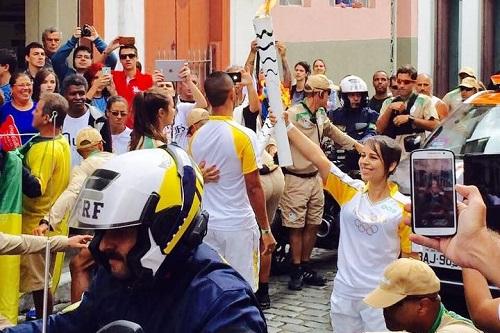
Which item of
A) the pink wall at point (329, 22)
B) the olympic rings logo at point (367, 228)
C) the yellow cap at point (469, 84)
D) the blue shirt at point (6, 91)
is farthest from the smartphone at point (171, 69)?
the pink wall at point (329, 22)

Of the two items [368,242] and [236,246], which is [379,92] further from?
[368,242]

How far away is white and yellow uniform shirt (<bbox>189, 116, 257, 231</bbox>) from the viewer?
7105 millimetres

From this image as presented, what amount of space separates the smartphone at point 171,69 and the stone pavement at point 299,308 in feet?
7.08

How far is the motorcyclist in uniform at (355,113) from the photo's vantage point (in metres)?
10.7

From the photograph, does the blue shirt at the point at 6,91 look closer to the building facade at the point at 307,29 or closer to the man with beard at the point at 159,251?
the building facade at the point at 307,29

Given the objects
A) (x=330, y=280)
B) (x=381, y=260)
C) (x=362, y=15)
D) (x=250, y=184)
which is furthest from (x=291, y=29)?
(x=381, y=260)

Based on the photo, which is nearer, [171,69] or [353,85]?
[171,69]

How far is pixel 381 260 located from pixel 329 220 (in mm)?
4266

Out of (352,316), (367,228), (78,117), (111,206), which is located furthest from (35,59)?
(111,206)

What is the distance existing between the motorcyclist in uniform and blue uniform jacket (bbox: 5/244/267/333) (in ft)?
24.6

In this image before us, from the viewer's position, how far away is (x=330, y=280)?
383 inches

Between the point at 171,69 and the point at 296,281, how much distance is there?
2295 mm

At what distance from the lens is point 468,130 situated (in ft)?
27.6

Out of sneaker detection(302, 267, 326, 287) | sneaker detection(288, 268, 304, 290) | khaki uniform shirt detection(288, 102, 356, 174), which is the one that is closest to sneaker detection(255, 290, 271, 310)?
sneaker detection(288, 268, 304, 290)
